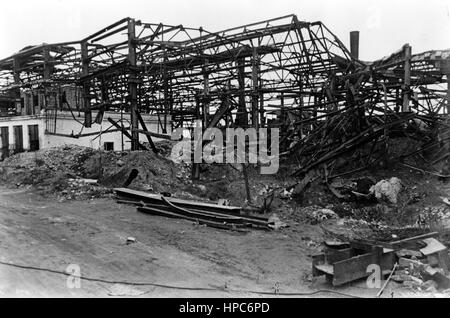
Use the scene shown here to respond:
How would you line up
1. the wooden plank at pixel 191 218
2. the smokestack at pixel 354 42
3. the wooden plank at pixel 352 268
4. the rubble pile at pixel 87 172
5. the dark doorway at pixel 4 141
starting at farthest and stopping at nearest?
the dark doorway at pixel 4 141 → the smokestack at pixel 354 42 → the rubble pile at pixel 87 172 → the wooden plank at pixel 191 218 → the wooden plank at pixel 352 268

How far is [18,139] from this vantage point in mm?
24938

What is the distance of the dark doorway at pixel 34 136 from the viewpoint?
24062 mm

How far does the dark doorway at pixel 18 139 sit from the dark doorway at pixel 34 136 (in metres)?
0.91

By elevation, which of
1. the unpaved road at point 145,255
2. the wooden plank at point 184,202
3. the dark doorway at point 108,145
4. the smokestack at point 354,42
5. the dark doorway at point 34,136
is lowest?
the unpaved road at point 145,255

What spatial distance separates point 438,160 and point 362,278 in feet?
26.4

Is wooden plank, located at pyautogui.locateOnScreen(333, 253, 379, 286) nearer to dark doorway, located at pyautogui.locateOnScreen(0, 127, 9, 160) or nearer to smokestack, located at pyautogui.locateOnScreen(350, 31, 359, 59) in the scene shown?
smokestack, located at pyautogui.locateOnScreen(350, 31, 359, 59)

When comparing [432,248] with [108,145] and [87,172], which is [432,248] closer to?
[87,172]

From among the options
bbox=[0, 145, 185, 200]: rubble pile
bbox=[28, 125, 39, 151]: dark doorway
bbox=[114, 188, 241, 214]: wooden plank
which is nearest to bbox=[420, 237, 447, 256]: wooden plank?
bbox=[114, 188, 241, 214]: wooden plank

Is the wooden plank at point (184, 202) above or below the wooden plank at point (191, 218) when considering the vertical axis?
above

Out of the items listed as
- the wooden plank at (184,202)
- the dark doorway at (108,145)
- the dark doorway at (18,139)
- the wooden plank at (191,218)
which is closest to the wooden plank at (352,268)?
the wooden plank at (191,218)

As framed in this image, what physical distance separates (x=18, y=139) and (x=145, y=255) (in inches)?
812

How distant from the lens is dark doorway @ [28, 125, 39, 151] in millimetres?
24062

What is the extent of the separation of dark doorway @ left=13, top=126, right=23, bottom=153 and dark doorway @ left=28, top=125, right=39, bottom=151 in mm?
907

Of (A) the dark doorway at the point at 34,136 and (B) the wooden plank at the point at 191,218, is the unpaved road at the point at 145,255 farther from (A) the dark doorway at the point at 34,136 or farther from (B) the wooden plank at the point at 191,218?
(A) the dark doorway at the point at 34,136
